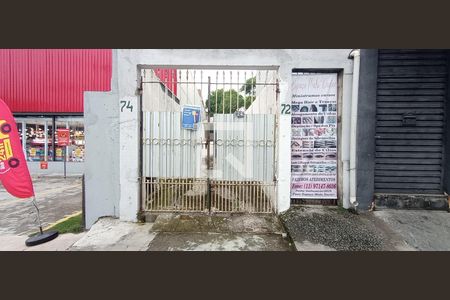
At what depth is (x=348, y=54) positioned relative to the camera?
177 inches

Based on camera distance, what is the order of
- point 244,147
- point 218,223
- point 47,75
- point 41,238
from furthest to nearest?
point 47,75 → point 244,147 → point 218,223 → point 41,238

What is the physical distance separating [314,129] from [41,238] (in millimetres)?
5789

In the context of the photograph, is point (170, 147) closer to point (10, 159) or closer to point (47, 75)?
point (10, 159)

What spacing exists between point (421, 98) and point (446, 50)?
1.13m

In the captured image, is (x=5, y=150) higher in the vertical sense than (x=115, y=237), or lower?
higher

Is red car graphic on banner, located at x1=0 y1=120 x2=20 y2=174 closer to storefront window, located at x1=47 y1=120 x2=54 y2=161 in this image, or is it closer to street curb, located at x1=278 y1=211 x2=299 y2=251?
street curb, located at x1=278 y1=211 x2=299 y2=251

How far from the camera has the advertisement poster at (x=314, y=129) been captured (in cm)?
474

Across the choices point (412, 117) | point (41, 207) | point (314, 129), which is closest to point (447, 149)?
point (412, 117)

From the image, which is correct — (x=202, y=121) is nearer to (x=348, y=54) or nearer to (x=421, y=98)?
(x=348, y=54)

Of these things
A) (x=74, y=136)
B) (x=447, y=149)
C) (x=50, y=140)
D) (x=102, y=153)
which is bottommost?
(x=102, y=153)

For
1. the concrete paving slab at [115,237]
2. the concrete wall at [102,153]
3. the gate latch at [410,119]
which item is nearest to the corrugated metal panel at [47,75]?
the concrete wall at [102,153]

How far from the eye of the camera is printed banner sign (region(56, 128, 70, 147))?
10898 mm

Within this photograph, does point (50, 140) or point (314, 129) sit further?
point (50, 140)

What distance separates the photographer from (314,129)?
4758 mm
